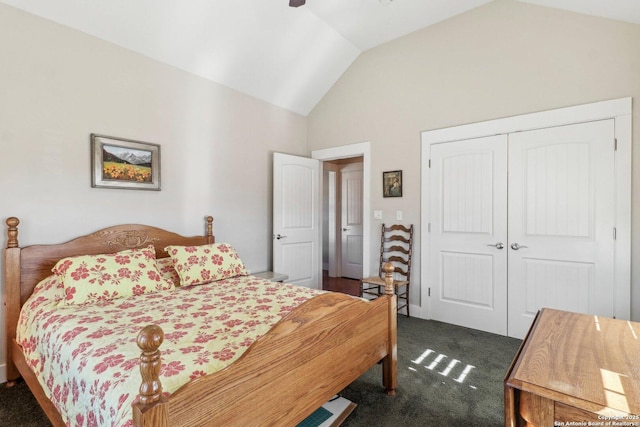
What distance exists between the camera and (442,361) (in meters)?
2.56

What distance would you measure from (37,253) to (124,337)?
1.46 metres

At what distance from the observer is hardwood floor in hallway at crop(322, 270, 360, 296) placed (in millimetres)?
4945

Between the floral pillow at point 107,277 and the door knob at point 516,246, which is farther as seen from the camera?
the door knob at point 516,246

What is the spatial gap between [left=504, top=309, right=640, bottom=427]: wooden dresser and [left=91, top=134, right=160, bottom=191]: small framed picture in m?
3.09

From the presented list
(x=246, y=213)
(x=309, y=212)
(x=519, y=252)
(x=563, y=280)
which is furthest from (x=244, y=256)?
(x=563, y=280)

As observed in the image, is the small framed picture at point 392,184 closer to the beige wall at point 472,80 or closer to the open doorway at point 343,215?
the beige wall at point 472,80

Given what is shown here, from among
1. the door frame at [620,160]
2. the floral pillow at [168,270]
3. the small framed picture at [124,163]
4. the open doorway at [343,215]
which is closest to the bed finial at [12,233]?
the small framed picture at [124,163]

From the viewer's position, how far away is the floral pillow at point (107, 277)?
2.08m

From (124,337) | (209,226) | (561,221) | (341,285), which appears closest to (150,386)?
(124,337)

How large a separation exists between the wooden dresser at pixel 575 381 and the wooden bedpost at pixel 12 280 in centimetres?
302

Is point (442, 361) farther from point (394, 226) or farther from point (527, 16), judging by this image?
point (527, 16)

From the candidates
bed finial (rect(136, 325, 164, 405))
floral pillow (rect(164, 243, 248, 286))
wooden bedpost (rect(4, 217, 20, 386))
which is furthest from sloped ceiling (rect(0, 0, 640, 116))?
bed finial (rect(136, 325, 164, 405))

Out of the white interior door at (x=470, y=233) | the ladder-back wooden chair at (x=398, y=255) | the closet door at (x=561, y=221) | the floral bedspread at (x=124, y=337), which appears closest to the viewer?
the floral bedspread at (x=124, y=337)

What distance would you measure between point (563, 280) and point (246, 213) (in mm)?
3310
